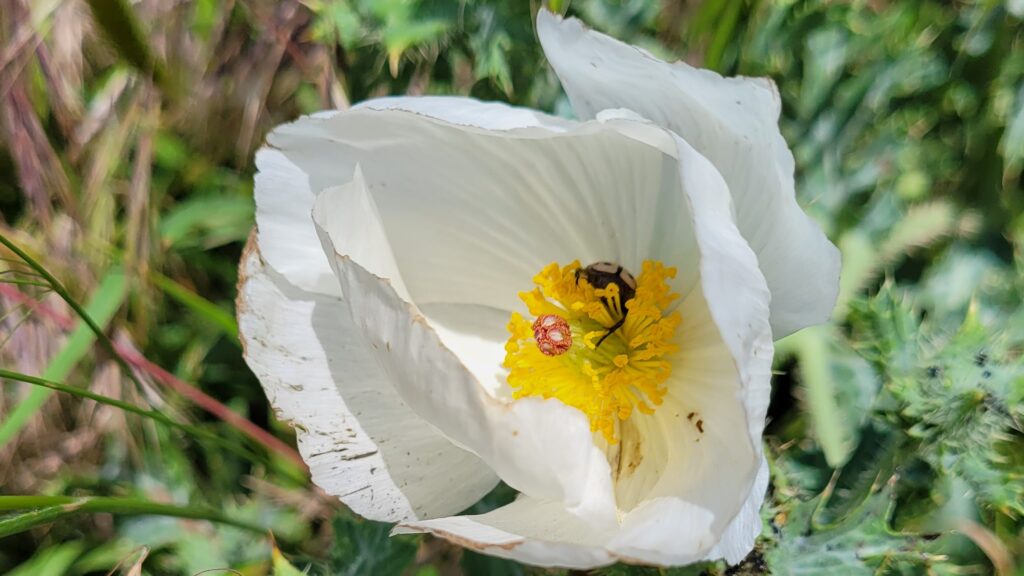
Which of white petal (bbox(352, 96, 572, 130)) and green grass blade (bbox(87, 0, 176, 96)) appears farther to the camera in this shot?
green grass blade (bbox(87, 0, 176, 96))

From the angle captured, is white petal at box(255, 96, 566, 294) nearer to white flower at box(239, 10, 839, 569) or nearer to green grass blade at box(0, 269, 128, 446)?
white flower at box(239, 10, 839, 569)

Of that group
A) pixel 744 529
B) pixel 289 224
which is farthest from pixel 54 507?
pixel 744 529

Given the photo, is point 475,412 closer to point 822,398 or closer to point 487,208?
point 487,208

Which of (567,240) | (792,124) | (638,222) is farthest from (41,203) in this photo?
(792,124)

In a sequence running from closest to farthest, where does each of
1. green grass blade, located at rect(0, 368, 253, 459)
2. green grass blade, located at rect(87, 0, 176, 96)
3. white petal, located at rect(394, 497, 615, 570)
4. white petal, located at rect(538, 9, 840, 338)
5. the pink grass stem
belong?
white petal, located at rect(394, 497, 615, 570) < white petal, located at rect(538, 9, 840, 338) < green grass blade, located at rect(0, 368, 253, 459) < green grass blade, located at rect(87, 0, 176, 96) < the pink grass stem

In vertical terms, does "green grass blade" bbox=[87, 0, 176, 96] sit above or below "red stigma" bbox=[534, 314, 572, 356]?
above

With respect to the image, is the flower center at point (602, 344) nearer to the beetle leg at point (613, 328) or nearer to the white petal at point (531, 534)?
the beetle leg at point (613, 328)

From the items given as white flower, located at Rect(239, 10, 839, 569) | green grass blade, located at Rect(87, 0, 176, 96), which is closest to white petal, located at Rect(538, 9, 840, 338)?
white flower, located at Rect(239, 10, 839, 569)
